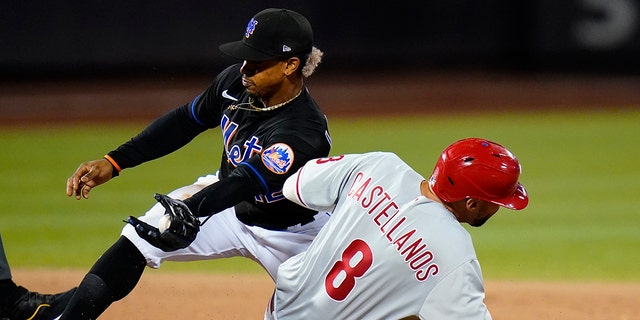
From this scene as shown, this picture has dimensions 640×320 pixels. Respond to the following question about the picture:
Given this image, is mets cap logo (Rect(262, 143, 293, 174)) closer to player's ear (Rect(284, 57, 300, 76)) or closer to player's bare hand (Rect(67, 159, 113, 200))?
player's ear (Rect(284, 57, 300, 76))

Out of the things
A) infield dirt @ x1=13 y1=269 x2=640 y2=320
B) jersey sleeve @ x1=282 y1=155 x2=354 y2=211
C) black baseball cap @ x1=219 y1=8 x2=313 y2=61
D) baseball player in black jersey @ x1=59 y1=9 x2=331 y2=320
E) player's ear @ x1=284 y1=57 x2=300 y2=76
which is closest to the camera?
jersey sleeve @ x1=282 y1=155 x2=354 y2=211

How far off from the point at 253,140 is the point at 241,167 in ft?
0.86

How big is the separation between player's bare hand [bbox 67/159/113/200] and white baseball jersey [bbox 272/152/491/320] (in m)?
1.16

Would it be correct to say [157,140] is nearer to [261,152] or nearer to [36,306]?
[261,152]

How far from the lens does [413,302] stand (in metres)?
3.46

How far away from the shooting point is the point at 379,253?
11.4 ft

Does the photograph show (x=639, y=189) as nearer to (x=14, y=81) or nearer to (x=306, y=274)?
(x=306, y=274)

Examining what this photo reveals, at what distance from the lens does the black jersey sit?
415 centimetres

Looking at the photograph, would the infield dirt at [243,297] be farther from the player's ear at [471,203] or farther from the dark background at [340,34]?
the dark background at [340,34]

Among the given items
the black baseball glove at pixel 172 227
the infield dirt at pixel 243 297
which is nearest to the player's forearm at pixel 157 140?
the black baseball glove at pixel 172 227

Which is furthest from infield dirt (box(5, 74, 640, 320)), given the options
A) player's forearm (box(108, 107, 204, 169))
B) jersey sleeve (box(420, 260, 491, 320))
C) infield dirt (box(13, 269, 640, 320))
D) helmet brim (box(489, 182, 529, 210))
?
jersey sleeve (box(420, 260, 491, 320))

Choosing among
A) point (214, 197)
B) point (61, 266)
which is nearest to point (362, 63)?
point (61, 266)

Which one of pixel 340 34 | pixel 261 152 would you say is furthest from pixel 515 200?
pixel 340 34

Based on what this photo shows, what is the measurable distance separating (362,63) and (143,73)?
130 inches
